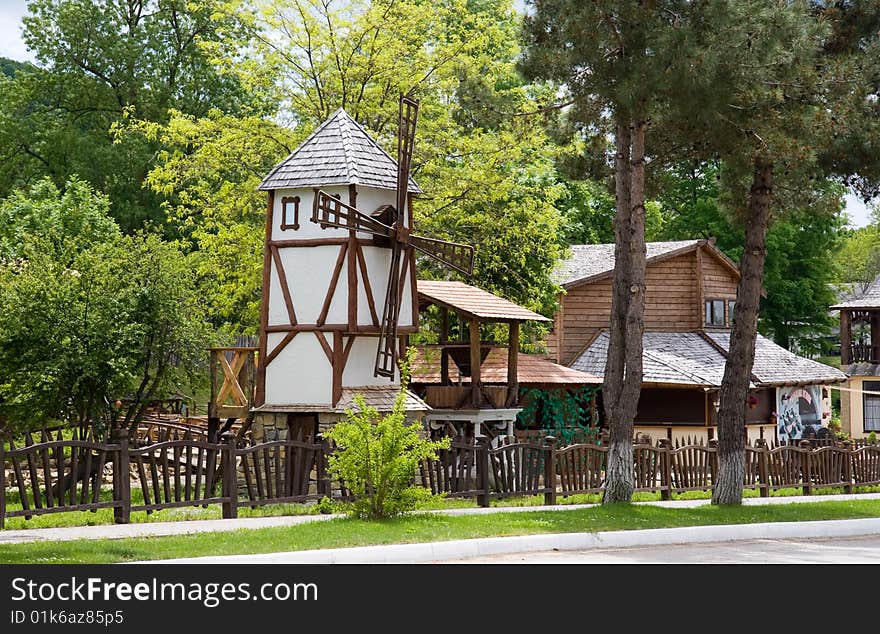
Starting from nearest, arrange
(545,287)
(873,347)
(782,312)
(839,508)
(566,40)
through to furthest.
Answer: (566,40) < (839,508) < (545,287) < (873,347) < (782,312)

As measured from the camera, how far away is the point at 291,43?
112 ft

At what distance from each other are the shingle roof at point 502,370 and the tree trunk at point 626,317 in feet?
43.0

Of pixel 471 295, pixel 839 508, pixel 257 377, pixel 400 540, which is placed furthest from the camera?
pixel 471 295

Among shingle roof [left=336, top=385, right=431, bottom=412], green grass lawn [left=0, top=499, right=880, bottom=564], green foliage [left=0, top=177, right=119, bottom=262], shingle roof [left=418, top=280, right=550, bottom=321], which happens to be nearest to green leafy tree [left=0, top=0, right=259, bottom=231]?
green foliage [left=0, top=177, right=119, bottom=262]

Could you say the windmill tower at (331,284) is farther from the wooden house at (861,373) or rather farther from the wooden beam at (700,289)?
the wooden house at (861,373)

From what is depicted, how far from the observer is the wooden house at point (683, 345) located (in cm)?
3941

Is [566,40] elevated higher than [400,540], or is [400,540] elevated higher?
[566,40]

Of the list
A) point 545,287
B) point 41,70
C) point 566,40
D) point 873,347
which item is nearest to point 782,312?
point 873,347

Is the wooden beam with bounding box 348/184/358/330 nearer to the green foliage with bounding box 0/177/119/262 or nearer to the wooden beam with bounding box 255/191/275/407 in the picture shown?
the wooden beam with bounding box 255/191/275/407

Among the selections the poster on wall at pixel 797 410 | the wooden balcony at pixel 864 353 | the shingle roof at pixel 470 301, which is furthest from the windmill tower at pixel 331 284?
the wooden balcony at pixel 864 353

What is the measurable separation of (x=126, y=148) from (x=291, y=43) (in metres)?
18.0

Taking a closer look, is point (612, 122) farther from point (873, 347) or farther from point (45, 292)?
point (873, 347)

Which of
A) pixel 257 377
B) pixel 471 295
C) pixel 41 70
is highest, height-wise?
pixel 41 70

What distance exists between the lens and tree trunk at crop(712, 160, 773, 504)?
21.3 m
